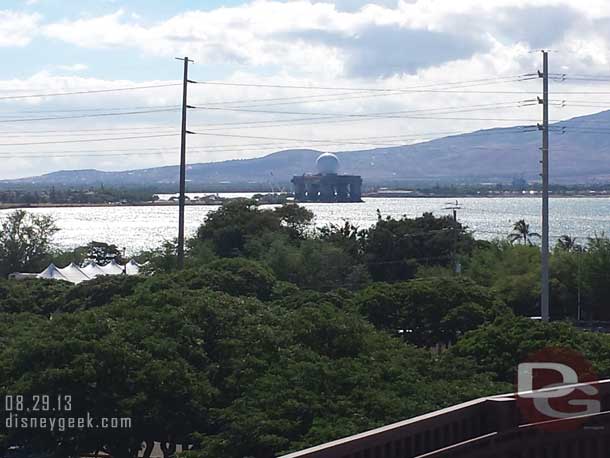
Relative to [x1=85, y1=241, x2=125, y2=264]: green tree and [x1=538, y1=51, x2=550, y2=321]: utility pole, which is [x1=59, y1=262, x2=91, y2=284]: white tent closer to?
[x1=85, y1=241, x2=125, y2=264]: green tree

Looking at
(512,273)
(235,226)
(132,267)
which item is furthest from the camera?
(132,267)

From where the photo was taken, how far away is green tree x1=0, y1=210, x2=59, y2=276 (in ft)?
240

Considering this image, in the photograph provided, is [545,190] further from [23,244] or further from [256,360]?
[23,244]

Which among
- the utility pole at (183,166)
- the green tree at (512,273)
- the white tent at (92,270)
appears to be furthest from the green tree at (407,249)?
the utility pole at (183,166)

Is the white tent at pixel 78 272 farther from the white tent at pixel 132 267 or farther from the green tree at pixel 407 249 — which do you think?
the green tree at pixel 407 249

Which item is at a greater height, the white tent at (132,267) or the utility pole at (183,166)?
the utility pole at (183,166)

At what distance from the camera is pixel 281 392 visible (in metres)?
16.7

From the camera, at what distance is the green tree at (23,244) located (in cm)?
7325

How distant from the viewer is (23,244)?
7444 cm

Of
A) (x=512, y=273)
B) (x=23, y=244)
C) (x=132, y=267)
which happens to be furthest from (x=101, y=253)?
(x=512, y=273)

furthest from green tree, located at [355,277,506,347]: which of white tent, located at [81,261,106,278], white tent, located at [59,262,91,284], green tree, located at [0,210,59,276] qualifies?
green tree, located at [0,210,59,276]

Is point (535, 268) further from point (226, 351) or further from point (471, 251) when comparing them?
point (226, 351)

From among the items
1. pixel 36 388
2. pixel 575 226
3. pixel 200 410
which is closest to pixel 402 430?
pixel 200 410

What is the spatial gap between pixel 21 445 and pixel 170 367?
2.84m
